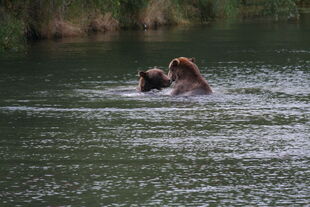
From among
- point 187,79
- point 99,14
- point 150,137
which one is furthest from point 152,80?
point 99,14

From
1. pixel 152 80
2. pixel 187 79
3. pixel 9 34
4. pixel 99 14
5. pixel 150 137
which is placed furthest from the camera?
pixel 99 14

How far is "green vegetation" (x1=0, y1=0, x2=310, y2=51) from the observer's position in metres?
36.1

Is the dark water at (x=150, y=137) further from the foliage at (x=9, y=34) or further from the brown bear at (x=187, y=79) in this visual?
the foliage at (x=9, y=34)

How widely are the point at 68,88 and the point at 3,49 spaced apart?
11.7m

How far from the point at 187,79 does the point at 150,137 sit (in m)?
5.49

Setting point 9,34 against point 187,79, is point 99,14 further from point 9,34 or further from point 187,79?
point 187,79

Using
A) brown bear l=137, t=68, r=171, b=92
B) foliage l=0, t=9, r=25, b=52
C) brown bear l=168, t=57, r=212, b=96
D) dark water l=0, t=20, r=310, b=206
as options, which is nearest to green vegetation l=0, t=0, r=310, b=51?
foliage l=0, t=9, r=25, b=52

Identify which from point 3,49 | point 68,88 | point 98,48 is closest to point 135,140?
point 68,88

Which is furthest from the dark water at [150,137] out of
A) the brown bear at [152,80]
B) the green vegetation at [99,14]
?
the green vegetation at [99,14]

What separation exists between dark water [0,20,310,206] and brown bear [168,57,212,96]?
0.33 metres

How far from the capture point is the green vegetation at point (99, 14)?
36147 mm

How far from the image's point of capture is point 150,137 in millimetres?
13398

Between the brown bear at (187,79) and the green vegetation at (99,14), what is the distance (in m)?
14.2

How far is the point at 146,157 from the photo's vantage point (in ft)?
38.6
